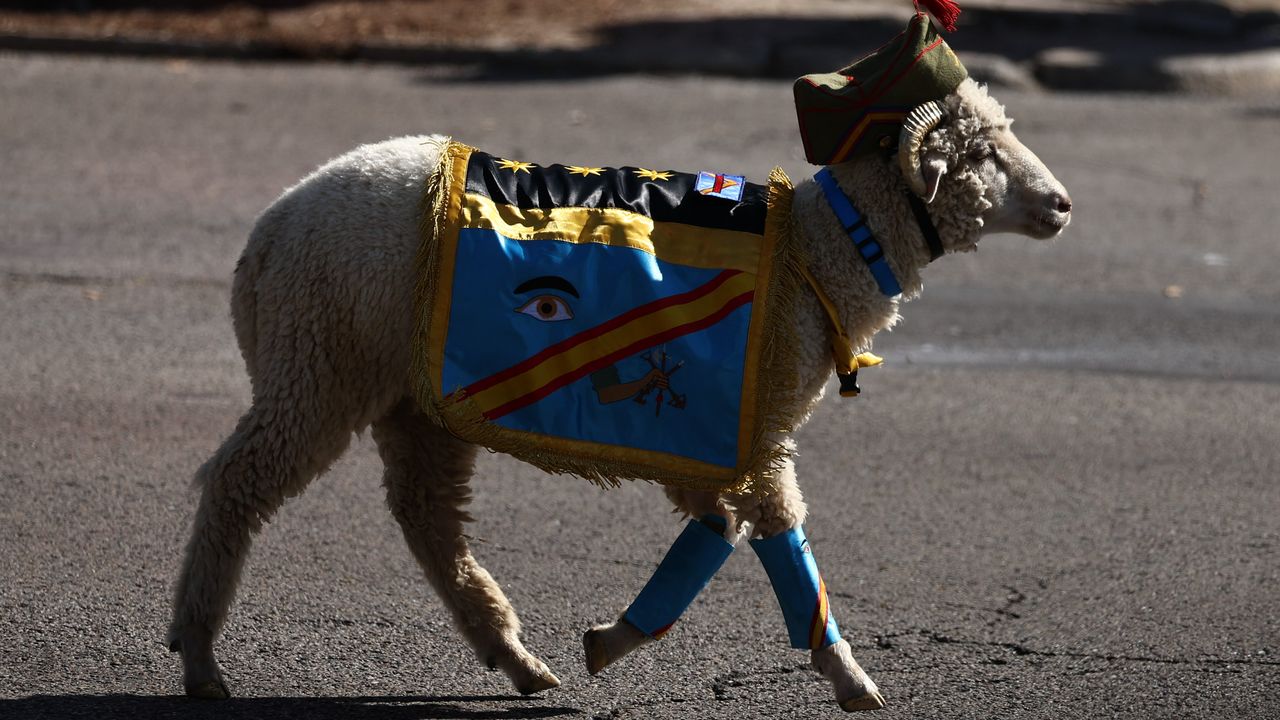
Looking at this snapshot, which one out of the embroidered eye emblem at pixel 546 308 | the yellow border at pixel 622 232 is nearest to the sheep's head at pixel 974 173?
the yellow border at pixel 622 232

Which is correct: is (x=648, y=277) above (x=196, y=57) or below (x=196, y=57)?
above

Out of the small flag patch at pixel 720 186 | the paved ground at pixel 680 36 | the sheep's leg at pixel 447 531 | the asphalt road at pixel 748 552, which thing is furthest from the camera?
the paved ground at pixel 680 36

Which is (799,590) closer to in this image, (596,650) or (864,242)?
(596,650)

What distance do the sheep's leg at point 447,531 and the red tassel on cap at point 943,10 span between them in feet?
5.43

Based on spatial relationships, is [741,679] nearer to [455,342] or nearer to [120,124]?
[455,342]

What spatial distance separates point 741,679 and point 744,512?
665mm

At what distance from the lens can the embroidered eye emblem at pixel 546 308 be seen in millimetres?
3631

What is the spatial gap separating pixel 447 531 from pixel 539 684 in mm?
476

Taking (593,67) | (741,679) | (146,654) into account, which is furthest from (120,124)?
(741,679)

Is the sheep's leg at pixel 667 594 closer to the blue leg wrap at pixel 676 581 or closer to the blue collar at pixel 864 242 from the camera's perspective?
the blue leg wrap at pixel 676 581

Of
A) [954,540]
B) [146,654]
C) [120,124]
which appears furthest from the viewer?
[120,124]

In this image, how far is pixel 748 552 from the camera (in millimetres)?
4980

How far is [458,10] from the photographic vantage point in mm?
13047

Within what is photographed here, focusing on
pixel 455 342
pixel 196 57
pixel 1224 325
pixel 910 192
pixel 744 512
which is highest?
pixel 910 192
